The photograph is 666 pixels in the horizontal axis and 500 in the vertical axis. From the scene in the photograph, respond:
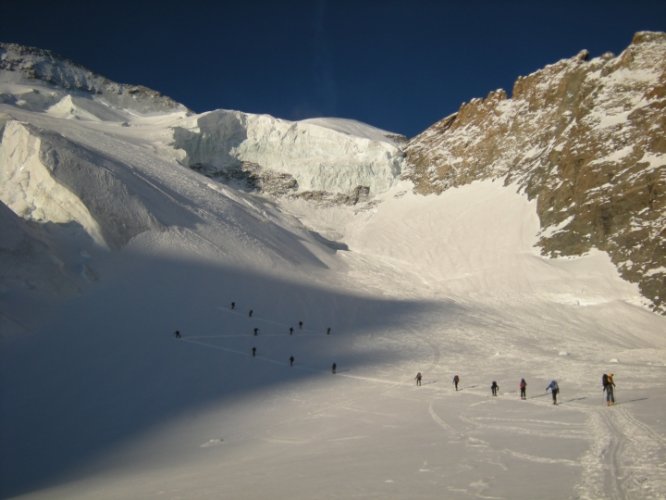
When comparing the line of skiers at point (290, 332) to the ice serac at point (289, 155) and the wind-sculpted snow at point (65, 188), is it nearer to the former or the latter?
the wind-sculpted snow at point (65, 188)

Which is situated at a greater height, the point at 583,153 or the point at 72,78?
the point at 72,78

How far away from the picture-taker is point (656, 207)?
6166 cm

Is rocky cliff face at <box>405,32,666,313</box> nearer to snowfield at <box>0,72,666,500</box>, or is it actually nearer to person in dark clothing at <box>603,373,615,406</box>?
snowfield at <box>0,72,666,500</box>

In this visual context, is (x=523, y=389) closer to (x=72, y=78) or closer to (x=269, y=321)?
(x=269, y=321)

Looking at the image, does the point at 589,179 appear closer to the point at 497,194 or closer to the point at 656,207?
the point at 656,207

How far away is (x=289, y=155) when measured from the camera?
10719 cm

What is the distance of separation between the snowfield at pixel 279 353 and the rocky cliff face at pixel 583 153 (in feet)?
13.0

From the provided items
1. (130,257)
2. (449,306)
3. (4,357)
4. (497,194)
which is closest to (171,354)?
(4,357)

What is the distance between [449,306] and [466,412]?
1467 inches

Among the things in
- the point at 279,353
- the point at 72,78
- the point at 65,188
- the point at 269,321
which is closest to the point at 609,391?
the point at 279,353

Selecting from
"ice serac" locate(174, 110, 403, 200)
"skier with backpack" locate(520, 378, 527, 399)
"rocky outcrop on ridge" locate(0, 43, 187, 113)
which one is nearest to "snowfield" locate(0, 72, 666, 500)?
"skier with backpack" locate(520, 378, 527, 399)

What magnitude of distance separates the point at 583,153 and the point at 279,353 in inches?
2408

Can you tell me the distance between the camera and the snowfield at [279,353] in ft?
37.6

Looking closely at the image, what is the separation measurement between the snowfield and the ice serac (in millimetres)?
25445
